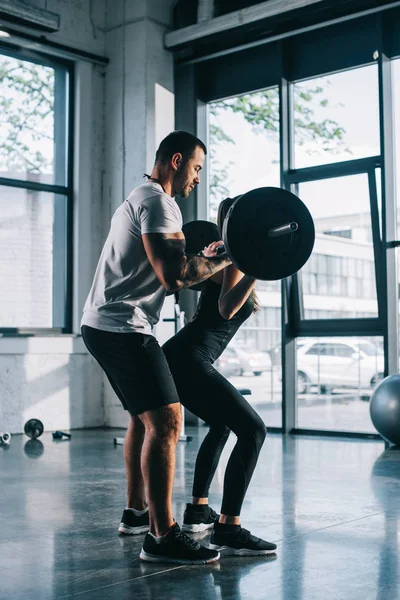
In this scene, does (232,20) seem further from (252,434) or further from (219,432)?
(252,434)

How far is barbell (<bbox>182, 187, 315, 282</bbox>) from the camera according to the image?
2.40 metres

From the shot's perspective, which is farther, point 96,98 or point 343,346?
point 96,98

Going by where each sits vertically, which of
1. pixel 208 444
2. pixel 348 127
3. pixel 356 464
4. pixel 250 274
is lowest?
pixel 356 464

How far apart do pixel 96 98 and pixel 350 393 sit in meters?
3.47

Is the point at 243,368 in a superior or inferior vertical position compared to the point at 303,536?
superior

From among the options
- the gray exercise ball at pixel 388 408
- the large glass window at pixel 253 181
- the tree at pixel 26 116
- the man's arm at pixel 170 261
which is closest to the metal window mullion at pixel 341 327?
the large glass window at pixel 253 181

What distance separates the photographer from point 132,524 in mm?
2871

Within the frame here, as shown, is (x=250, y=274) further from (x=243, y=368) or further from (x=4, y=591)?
(x=243, y=368)

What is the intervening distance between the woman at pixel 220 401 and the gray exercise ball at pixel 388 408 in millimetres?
A: 2420

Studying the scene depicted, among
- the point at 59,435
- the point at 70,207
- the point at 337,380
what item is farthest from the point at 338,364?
the point at 70,207

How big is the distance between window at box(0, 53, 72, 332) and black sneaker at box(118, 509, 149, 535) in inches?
149

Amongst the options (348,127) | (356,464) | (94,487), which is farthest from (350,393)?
(94,487)

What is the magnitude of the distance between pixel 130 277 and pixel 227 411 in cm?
56

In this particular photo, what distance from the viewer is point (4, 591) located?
7.12ft
